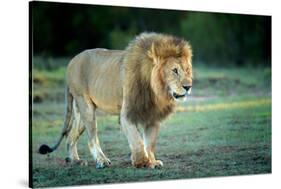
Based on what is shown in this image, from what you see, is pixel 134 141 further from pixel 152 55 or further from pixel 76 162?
pixel 152 55

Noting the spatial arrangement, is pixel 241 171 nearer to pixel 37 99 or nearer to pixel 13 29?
pixel 37 99

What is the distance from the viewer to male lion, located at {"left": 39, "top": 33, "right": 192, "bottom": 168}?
5.85 meters

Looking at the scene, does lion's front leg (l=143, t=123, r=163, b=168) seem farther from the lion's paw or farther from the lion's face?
the lion's paw

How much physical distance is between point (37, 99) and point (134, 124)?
0.81m

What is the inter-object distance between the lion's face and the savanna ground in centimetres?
51

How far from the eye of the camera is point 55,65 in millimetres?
6160

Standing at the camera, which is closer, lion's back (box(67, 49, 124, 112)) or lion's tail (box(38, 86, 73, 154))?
lion's tail (box(38, 86, 73, 154))

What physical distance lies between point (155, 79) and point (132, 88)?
0.20 metres

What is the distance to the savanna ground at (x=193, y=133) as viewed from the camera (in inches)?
233

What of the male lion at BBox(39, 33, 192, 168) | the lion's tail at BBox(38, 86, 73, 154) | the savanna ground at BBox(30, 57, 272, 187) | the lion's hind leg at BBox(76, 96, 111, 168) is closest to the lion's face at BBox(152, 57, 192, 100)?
the male lion at BBox(39, 33, 192, 168)

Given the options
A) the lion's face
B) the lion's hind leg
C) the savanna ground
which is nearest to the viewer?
the lion's face

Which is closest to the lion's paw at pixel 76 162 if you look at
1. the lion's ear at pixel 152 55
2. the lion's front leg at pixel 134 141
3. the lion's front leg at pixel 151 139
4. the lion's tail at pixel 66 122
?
the lion's tail at pixel 66 122

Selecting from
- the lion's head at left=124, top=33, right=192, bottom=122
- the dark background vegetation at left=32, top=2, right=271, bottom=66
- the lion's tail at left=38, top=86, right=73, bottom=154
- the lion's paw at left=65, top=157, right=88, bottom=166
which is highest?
the dark background vegetation at left=32, top=2, right=271, bottom=66

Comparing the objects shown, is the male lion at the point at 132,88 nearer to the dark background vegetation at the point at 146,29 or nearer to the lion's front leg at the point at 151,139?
the lion's front leg at the point at 151,139
